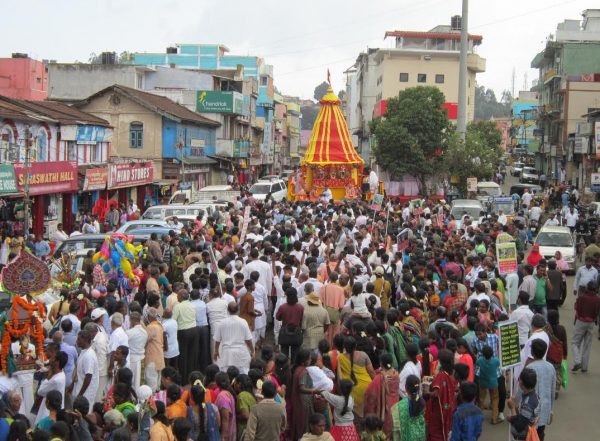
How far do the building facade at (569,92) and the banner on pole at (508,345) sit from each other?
42754 mm

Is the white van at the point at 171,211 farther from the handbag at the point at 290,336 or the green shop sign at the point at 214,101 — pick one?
the green shop sign at the point at 214,101

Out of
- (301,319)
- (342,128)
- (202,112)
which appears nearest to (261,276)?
(301,319)

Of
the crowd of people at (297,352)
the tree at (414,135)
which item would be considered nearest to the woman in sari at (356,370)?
the crowd of people at (297,352)

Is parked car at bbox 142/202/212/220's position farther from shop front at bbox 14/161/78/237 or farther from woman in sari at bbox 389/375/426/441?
woman in sari at bbox 389/375/426/441

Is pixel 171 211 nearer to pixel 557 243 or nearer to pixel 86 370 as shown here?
pixel 557 243

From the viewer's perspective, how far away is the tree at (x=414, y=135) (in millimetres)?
55469

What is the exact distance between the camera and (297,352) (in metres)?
11.1

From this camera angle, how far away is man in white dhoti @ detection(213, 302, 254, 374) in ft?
40.7

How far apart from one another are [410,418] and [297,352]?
1876mm

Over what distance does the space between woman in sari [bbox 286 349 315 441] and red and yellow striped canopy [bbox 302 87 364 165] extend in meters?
35.9

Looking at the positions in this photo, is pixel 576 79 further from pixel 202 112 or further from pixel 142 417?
pixel 142 417

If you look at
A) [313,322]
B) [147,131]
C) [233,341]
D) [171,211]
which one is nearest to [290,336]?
[313,322]

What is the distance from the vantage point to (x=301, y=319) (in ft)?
44.1

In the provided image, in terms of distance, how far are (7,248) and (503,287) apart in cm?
1202
